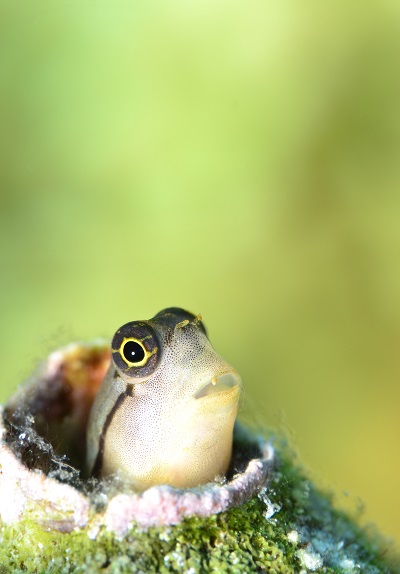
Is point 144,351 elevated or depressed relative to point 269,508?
elevated

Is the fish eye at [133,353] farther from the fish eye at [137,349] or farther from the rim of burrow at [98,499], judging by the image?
the rim of burrow at [98,499]

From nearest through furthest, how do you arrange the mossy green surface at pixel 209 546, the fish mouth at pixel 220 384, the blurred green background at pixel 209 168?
the mossy green surface at pixel 209 546, the fish mouth at pixel 220 384, the blurred green background at pixel 209 168

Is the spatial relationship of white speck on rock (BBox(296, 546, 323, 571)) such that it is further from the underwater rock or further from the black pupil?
the black pupil

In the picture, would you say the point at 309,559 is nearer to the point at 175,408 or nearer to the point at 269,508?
the point at 269,508

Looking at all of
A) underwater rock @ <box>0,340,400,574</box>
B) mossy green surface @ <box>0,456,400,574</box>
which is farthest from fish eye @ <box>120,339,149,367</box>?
mossy green surface @ <box>0,456,400,574</box>

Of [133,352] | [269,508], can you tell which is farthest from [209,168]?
[269,508]

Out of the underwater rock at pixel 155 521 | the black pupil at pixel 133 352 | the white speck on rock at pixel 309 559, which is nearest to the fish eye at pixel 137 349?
the black pupil at pixel 133 352
